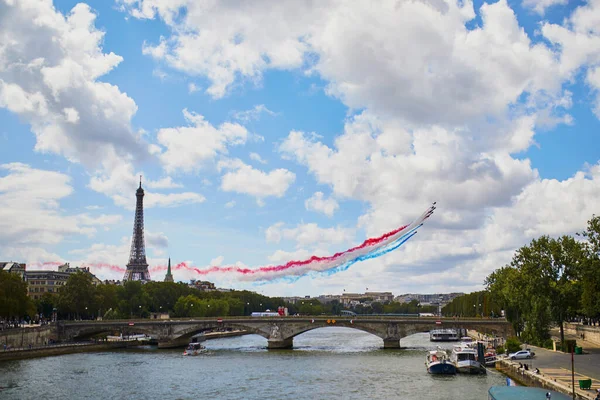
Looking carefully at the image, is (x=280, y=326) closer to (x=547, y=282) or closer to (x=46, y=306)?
(x=547, y=282)

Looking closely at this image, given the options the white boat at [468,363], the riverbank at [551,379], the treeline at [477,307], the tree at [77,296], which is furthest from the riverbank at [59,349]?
the treeline at [477,307]

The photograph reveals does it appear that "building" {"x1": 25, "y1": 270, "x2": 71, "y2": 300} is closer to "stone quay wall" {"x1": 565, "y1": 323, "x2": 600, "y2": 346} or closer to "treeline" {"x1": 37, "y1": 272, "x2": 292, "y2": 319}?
"treeline" {"x1": 37, "y1": 272, "x2": 292, "y2": 319}

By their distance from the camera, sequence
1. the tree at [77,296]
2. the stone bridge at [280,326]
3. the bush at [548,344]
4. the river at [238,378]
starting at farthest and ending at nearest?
the tree at [77,296] < the stone bridge at [280,326] < the bush at [548,344] < the river at [238,378]

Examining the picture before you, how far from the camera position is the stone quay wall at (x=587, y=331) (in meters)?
76.2

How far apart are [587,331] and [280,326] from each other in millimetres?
46560

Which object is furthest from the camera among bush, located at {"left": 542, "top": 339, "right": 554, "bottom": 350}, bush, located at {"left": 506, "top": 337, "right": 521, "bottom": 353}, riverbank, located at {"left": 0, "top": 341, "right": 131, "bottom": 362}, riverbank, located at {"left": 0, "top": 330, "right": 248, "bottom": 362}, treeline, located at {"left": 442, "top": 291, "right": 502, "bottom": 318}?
treeline, located at {"left": 442, "top": 291, "right": 502, "bottom": 318}

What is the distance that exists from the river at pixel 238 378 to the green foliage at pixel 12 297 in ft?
31.6

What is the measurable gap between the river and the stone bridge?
9.92m

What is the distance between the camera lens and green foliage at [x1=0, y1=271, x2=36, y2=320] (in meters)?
83.9

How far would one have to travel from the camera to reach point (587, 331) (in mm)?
80875

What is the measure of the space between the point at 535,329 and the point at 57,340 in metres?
75.9

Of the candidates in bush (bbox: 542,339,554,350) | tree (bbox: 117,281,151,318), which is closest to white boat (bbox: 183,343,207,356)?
bush (bbox: 542,339,554,350)

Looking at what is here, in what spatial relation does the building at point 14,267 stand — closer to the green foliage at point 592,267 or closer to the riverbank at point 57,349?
the riverbank at point 57,349

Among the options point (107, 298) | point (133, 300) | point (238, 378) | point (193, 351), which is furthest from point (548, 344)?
point (133, 300)
